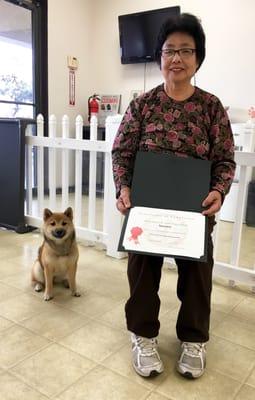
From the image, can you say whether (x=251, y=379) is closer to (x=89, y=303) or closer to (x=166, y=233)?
(x=166, y=233)

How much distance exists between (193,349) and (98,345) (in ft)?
1.29

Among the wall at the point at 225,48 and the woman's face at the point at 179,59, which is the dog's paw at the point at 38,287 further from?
the wall at the point at 225,48

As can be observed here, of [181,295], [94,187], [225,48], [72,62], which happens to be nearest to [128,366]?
[181,295]

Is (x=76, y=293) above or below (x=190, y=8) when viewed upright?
below

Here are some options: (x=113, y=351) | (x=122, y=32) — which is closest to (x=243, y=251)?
(x=113, y=351)

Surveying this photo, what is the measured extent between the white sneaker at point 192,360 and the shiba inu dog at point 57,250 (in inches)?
30.0

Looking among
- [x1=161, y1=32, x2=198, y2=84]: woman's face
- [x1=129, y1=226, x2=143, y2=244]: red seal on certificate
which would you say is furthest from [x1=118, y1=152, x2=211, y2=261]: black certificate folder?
[x1=161, y1=32, x2=198, y2=84]: woman's face

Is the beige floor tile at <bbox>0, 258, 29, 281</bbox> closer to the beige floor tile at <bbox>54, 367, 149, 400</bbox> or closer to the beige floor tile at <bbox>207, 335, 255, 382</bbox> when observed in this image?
the beige floor tile at <bbox>54, 367, 149, 400</bbox>

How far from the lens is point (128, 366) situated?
1.40 m

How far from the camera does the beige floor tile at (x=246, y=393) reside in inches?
49.3

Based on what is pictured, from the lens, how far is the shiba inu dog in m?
1.88

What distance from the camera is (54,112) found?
4617 mm

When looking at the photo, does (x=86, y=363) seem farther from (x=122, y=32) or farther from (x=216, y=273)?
(x=122, y=32)

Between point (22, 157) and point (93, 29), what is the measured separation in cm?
273
